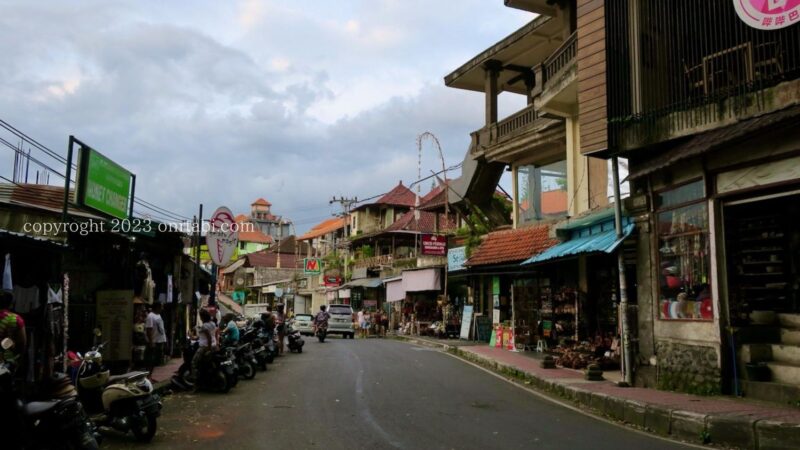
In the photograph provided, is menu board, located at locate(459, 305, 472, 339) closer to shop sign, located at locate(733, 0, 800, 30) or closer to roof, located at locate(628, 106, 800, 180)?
roof, located at locate(628, 106, 800, 180)

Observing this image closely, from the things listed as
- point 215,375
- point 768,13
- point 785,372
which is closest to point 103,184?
point 215,375

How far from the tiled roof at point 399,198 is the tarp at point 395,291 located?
55.7 feet

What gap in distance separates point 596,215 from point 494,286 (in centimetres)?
1021

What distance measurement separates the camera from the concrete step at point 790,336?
34.6 ft

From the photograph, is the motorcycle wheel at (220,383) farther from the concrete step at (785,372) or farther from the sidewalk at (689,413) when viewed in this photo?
the concrete step at (785,372)

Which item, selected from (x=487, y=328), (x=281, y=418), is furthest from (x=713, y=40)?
(x=487, y=328)

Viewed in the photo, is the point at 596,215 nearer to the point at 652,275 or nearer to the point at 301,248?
the point at 652,275

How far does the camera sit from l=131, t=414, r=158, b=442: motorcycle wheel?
794cm

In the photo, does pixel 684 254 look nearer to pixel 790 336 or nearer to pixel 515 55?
pixel 790 336

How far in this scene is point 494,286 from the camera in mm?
25641

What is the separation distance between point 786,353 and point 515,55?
1698 centimetres

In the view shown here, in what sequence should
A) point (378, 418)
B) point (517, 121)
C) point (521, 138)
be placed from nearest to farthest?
point (378, 418)
point (521, 138)
point (517, 121)

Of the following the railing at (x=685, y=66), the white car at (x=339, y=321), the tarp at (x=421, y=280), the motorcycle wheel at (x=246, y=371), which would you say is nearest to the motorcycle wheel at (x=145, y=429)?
the motorcycle wheel at (x=246, y=371)

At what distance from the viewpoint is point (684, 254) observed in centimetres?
1155
